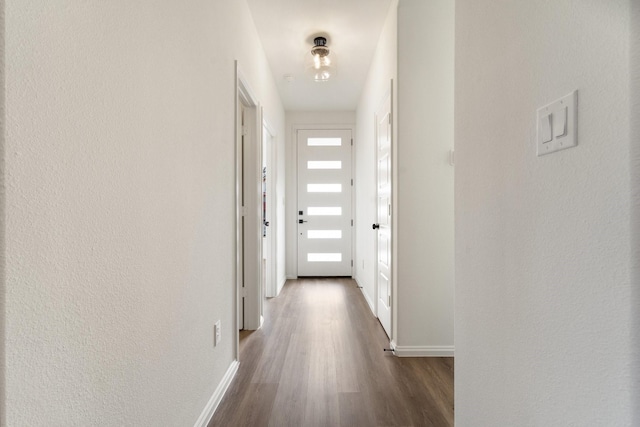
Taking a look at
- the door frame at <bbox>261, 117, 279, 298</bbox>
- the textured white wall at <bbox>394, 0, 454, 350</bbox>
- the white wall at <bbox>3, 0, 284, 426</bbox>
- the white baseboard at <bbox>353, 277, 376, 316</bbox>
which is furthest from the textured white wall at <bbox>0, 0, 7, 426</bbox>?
the door frame at <bbox>261, 117, 279, 298</bbox>

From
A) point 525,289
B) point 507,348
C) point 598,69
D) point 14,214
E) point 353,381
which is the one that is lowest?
point 353,381

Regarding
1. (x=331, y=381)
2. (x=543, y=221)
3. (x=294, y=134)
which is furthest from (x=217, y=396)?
(x=294, y=134)

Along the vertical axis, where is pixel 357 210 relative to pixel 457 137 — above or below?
below

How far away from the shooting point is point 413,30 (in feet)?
7.63

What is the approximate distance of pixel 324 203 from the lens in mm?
5016

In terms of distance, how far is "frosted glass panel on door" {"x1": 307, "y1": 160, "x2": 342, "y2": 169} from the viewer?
499cm

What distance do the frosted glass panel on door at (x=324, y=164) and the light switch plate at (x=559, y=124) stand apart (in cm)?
423

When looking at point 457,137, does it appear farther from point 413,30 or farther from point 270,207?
point 270,207

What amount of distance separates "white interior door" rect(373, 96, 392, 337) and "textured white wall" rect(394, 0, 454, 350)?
0.26 metres

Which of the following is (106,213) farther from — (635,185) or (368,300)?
(368,300)

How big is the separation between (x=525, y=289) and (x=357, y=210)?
3.93m

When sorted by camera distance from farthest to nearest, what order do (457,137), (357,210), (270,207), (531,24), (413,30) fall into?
(357,210) < (270,207) < (413,30) < (457,137) < (531,24)

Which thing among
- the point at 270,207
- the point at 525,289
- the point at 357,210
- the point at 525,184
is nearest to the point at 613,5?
the point at 525,184

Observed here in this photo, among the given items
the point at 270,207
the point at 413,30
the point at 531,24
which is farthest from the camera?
the point at 270,207
